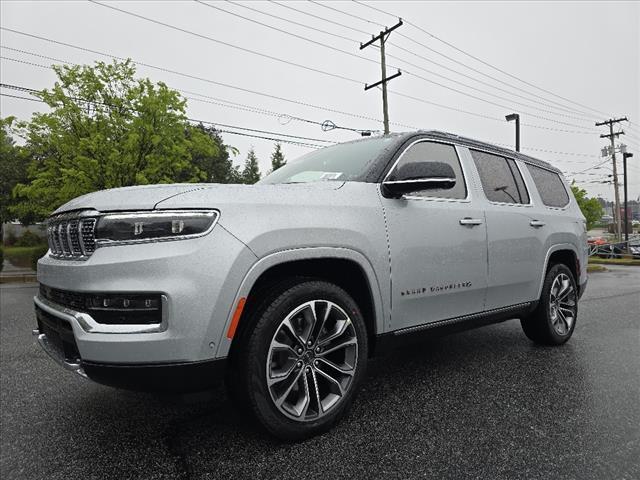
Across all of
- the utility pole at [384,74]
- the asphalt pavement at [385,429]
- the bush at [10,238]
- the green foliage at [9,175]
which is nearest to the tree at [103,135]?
the utility pole at [384,74]

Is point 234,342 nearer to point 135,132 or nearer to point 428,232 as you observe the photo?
point 428,232

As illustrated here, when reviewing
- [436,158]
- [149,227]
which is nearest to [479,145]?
[436,158]

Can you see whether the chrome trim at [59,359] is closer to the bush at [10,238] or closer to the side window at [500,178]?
the side window at [500,178]

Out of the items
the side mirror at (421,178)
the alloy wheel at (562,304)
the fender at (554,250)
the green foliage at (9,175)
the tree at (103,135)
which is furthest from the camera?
the green foliage at (9,175)

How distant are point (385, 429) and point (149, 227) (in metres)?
1.64

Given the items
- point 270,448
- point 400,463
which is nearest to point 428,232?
point 400,463

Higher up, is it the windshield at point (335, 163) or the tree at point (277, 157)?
the tree at point (277, 157)

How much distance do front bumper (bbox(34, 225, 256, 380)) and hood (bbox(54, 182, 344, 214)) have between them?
0.58ft

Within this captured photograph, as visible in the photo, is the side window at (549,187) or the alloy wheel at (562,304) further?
the side window at (549,187)

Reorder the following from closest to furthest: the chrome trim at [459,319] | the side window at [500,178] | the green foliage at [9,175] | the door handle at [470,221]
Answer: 1. the chrome trim at [459,319]
2. the door handle at [470,221]
3. the side window at [500,178]
4. the green foliage at [9,175]

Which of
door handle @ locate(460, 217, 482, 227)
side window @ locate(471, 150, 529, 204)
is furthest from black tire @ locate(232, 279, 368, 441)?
side window @ locate(471, 150, 529, 204)

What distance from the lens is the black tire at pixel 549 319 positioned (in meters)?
3.85

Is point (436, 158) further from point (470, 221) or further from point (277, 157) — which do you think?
point (277, 157)

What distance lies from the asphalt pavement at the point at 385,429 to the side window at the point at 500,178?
1.43m
